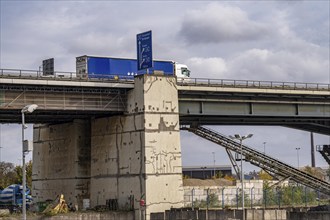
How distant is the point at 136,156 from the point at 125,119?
15.5 ft

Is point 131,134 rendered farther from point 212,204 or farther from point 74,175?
point 212,204

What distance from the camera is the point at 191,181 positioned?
12462 cm

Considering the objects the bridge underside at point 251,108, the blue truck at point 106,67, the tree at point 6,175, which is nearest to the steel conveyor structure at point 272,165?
the bridge underside at point 251,108

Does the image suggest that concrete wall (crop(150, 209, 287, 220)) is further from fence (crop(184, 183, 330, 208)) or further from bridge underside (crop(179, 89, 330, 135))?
bridge underside (crop(179, 89, 330, 135))

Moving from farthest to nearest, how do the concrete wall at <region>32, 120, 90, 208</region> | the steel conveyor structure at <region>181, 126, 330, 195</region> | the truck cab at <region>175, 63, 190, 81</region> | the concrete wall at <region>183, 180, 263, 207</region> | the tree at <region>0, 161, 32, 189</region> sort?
the tree at <region>0, 161, 32, 189</region>, the steel conveyor structure at <region>181, 126, 330, 195</region>, the truck cab at <region>175, 63, 190, 81</region>, the concrete wall at <region>183, 180, 263, 207</region>, the concrete wall at <region>32, 120, 90, 208</region>

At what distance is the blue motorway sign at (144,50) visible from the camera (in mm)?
75500

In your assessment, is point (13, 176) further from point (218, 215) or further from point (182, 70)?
point (218, 215)

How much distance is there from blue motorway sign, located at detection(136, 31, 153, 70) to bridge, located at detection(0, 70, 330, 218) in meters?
3.25

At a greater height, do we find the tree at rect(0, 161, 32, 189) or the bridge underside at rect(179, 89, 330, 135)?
the bridge underside at rect(179, 89, 330, 135)

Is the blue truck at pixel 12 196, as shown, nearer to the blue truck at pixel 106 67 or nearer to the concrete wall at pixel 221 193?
the blue truck at pixel 106 67

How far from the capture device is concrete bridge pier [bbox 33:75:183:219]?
233 feet

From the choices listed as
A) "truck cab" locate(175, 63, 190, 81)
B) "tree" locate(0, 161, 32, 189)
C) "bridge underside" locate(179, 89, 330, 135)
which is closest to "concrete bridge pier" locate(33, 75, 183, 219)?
"bridge underside" locate(179, 89, 330, 135)

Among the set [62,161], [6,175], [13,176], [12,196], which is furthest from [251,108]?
A: [6,175]

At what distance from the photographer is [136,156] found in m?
71.7
